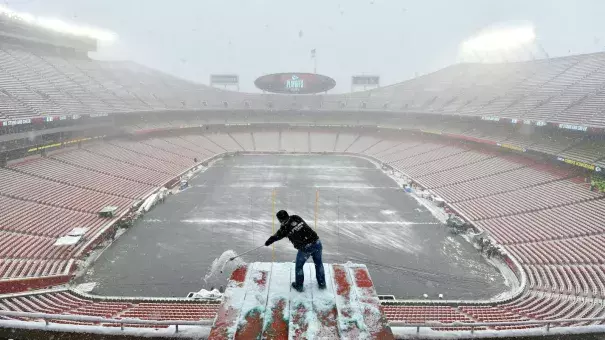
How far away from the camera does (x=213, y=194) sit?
2834cm

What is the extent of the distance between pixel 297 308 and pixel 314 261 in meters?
0.96

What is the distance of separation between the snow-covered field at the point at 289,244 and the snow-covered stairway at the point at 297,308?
31.1 ft

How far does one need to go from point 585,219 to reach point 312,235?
2118 centimetres

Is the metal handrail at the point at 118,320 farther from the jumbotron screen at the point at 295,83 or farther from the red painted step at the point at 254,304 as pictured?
the jumbotron screen at the point at 295,83

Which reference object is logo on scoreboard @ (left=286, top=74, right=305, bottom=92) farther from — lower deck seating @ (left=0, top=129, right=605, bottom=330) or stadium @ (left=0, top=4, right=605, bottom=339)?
lower deck seating @ (left=0, top=129, right=605, bottom=330)

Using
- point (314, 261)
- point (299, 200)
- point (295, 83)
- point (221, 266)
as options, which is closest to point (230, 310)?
point (314, 261)

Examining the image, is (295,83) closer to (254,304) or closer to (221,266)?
(221,266)

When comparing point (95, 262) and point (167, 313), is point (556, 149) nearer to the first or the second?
point (167, 313)

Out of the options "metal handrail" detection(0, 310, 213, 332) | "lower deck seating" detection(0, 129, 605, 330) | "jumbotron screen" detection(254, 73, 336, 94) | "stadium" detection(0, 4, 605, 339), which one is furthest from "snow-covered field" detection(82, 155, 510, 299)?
"jumbotron screen" detection(254, 73, 336, 94)

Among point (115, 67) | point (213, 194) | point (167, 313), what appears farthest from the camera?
point (115, 67)

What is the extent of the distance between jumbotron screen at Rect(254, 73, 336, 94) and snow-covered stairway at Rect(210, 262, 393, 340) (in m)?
50.2

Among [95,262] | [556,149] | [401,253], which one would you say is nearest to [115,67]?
[95,262]

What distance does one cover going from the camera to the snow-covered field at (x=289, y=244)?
15.3m

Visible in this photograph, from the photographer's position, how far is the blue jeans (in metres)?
5.90
